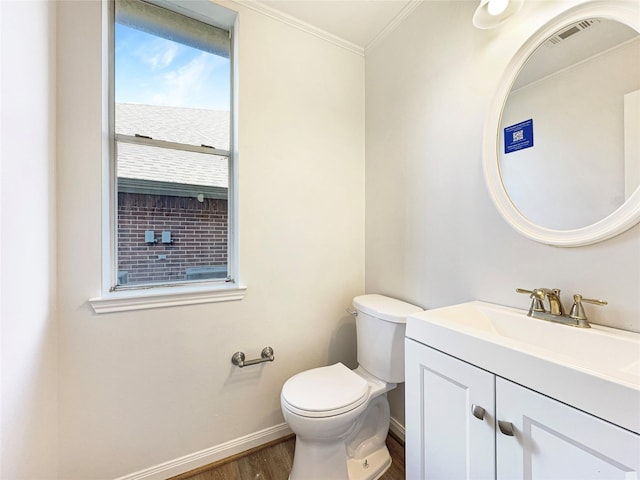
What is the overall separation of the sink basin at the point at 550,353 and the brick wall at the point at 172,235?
1.13 meters

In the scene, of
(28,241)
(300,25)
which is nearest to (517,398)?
(28,241)

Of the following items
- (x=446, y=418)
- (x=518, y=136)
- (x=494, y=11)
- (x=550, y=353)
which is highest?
(x=494, y=11)

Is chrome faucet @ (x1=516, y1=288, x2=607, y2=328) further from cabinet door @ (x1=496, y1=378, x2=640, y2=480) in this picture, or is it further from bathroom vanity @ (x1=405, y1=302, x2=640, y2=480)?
cabinet door @ (x1=496, y1=378, x2=640, y2=480)

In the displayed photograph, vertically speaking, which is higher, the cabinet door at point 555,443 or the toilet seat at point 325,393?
the cabinet door at point 555,443

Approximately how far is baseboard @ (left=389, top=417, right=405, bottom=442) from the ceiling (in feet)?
7.64

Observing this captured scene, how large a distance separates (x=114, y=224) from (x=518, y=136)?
1787 mm

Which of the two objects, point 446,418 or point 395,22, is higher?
point 395,22

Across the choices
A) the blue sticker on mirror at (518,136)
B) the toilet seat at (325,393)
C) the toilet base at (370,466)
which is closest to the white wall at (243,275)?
the toilet seat at (325,393)

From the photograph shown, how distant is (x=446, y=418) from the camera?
33.2 inches

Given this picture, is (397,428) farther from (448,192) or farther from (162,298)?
(162,298)

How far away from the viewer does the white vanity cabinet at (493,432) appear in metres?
0.54

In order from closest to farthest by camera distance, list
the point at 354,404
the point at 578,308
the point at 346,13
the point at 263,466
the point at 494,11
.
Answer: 1. the point at 578,308
2. the point at 494,11
3. the point at 354,404
4. the point at 263,466
5. the point at 346,13

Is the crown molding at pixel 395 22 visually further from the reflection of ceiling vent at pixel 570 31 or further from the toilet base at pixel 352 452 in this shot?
the toilet base at pixel 352 452

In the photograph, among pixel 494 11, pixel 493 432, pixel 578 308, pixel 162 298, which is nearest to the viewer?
pixel 493 432
